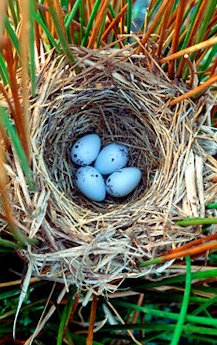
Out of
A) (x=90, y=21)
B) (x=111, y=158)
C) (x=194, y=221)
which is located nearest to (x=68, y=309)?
(x=194, y=221)

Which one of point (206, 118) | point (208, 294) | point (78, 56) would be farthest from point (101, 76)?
point (208, 294)

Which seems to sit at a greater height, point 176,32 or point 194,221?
point 176,32

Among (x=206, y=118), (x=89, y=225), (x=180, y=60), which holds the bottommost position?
(x=89, y=225)

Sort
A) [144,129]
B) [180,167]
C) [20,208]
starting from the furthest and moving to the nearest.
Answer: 1. [144,129]
2. [180,167]
3. [20,208]

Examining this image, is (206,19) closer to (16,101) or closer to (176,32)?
(176,32)

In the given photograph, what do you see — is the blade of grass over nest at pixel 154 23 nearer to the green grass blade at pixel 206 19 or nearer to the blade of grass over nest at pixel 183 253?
the green grass blade at pixel 206 19

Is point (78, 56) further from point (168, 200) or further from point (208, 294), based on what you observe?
point (208, 294)

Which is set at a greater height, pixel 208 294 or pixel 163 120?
pixel 163 120
